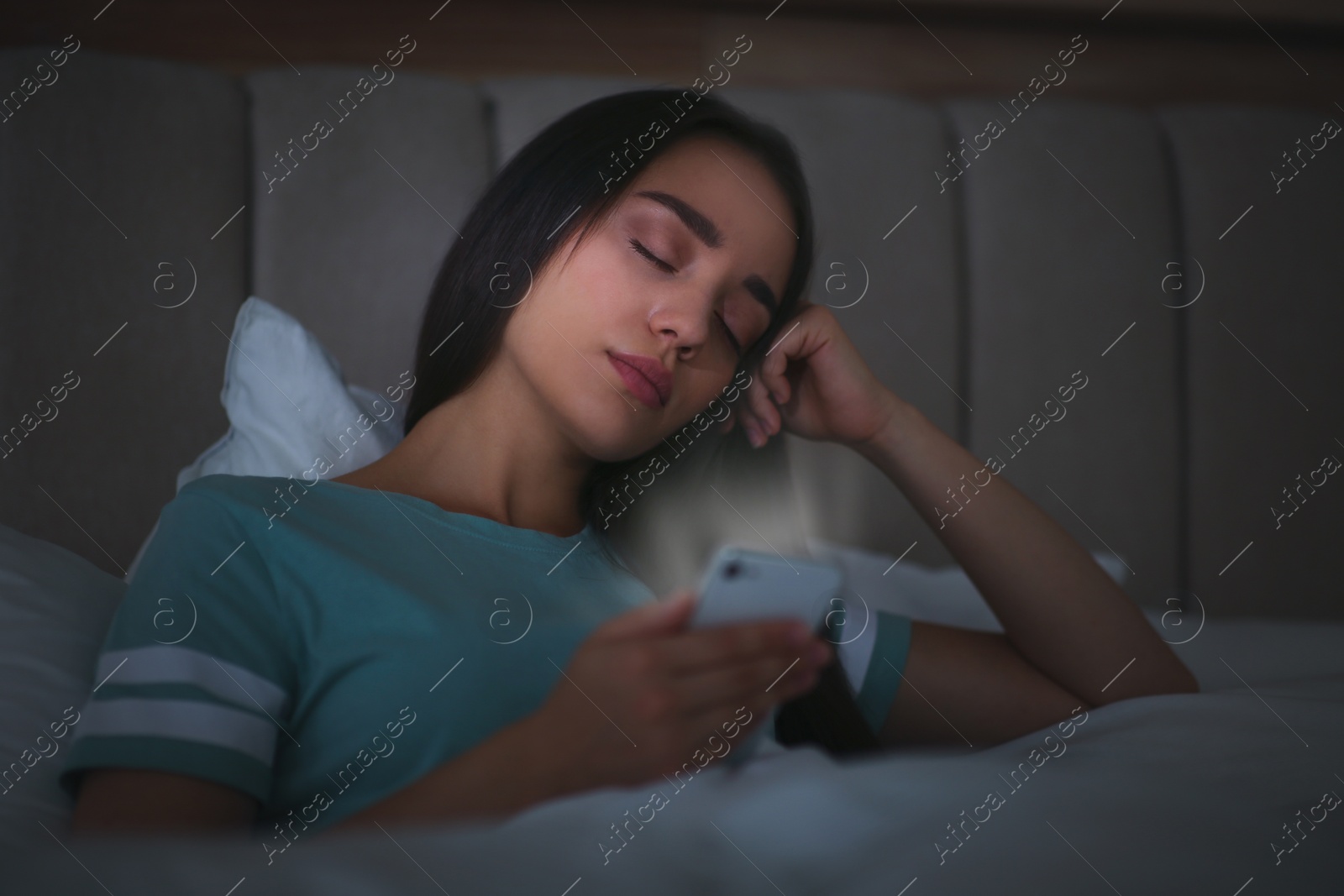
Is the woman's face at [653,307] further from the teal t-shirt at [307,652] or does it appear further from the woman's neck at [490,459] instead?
the teal t-shirt at [307,652]

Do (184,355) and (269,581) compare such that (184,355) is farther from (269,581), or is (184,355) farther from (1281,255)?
(1281,255)

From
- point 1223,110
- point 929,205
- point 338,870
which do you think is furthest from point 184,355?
point 1223,110

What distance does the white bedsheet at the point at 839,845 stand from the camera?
0.35 m

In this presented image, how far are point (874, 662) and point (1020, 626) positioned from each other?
0.14 meters

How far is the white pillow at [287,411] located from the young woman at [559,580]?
0.24 ft

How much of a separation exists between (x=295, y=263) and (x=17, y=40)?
0.44m

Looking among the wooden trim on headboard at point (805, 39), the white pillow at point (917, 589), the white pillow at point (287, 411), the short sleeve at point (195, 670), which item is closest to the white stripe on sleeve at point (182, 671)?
the short sleeve at point (195, 670)

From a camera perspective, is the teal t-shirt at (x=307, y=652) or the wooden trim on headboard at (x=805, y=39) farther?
the wooden trim on headboard at (x=805, y=39)

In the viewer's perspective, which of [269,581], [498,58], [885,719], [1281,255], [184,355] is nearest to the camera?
[269,581]

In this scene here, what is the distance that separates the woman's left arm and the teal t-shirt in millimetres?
349

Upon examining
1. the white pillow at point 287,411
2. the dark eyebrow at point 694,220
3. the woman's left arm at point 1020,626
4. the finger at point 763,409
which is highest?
the white pillow at point 287,411

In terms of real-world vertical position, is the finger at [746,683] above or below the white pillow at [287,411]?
below

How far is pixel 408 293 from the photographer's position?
1.10 m

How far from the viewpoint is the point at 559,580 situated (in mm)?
707
